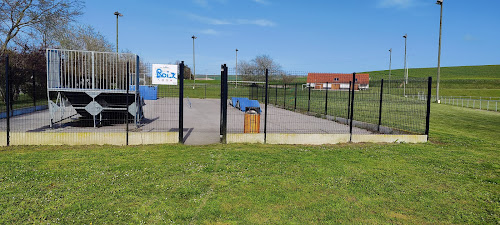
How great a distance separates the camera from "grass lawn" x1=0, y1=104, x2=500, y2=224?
417 cm

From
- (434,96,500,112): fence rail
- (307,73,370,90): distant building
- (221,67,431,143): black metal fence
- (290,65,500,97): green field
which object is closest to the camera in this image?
(221,67,431,143): black metal fence

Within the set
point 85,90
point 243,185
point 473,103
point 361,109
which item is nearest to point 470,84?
point 473,103

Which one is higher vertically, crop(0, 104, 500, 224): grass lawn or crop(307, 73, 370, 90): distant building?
crop(307, 73, 370, 90): distant building

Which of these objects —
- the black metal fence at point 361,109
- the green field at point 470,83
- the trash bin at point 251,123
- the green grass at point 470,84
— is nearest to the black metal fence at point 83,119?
the trash bin at point 251,123

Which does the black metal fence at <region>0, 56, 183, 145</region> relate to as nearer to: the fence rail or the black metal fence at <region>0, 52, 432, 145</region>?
the black metal fence at <region>0, 52, 432, 145</region>

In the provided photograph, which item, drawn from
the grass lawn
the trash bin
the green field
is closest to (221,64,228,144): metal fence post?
the grass lawn

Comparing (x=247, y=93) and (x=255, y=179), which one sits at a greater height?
(x=247, y=93)

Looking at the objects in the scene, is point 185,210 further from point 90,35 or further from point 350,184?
point 90,35

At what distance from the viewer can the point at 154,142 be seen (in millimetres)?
8688

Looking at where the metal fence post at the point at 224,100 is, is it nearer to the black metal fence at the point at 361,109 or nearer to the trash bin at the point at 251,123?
the trash bin at the point at 251,123

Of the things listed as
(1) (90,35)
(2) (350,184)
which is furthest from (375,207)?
(1) (90,35)

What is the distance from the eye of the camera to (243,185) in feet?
17.5

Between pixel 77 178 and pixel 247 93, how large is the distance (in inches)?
727

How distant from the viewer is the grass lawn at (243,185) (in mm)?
4168
